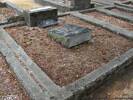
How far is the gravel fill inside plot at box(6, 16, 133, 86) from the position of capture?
4418 millimetres

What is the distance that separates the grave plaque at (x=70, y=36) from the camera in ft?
17.4

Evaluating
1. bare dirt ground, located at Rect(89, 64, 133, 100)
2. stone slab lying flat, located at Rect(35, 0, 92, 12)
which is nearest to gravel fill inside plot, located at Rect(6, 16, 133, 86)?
bare dirt ground, located at Rect(89, 64, 133, 100)

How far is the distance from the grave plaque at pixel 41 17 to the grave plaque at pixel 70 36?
107 centimetres

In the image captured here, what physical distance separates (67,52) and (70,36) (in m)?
0.41

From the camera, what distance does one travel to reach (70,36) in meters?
5.28

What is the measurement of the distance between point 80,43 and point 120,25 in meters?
2.22

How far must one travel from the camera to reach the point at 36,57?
4.91 m

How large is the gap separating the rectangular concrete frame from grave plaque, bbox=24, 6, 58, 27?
4.98 feet

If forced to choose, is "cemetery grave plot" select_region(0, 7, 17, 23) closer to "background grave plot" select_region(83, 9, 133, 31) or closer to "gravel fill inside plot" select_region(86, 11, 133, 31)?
"background grave plot" select_region(83, 9, 133, 31)

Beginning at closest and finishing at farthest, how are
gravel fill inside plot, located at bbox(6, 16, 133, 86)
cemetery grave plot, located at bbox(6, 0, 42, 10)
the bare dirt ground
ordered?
the bare dirt ground < gravel fill inside plot, located at bbox(6, 16, 133, 86) < cemetery grave plot, located at bbox(6, 0, 42, 10)

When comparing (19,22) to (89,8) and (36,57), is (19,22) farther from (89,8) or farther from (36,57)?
(89,8)

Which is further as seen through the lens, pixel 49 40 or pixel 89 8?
pixel 89 8

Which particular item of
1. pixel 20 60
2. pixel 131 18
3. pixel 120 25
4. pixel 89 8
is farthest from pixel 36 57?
pixel 89 8

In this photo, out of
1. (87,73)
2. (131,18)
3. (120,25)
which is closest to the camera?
(87,73)
